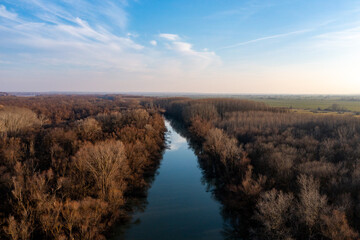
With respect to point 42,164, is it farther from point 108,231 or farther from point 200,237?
point 200,237

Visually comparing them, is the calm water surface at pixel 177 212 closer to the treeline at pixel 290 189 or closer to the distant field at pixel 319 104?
the treeline at pixel 290 189

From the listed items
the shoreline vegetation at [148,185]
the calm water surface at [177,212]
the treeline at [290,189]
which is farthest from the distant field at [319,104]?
the calm water surface at [177,212]

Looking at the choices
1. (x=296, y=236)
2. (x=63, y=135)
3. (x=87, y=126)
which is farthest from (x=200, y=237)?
(x=87, y=126)

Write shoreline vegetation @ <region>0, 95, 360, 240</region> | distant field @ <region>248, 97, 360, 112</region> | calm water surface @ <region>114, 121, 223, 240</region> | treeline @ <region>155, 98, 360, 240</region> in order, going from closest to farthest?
treeline @ <region>155, 98, 360, 240</region> → shoreline vegetation @ <region>0, 95, 360, 240</region> → calm water surface @ <region>114, 121, 223, 240</region> → distant field @ <region>248, 97, 360, 112</region>

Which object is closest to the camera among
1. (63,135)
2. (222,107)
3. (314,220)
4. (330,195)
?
(314,220)

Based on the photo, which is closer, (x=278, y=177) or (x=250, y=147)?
(x=278, y=177)

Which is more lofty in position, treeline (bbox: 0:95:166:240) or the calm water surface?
treeline (bbox: 0:95:166:240)

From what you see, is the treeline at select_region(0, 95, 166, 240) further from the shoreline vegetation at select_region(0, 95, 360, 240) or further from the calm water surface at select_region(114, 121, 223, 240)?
the calm water surface at select_region(114, 121, 223, 240)

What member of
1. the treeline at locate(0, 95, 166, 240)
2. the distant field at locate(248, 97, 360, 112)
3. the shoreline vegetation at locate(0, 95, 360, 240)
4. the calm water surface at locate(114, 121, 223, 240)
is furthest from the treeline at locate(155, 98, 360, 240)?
the distant field at locate(248, 97, 360, 112)
